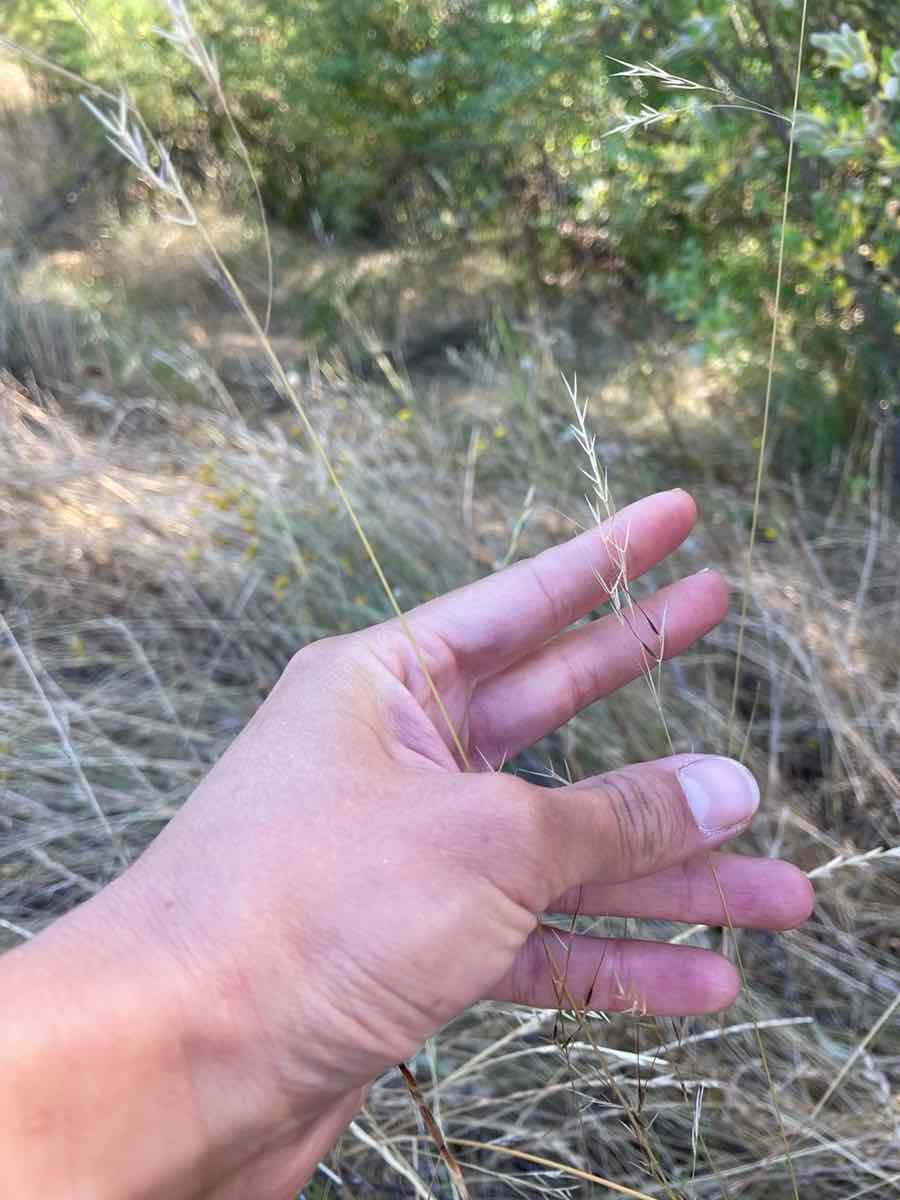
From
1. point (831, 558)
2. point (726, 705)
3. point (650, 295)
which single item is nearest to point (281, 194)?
point (650, 295)

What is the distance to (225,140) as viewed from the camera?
17.5 feet

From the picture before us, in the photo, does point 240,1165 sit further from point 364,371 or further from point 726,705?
point 364,371

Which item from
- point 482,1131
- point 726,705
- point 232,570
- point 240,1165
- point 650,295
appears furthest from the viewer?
point 650,295

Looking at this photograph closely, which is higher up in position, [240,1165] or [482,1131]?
[240,1165]

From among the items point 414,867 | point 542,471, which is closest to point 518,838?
point 414,867

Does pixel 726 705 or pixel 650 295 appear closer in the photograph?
pixel 726 705

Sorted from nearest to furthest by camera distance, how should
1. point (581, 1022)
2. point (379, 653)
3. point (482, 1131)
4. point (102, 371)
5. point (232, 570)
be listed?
point (581, 1022), point (379, 653), point (482, 1131), point (232, 570), point (102, 371)

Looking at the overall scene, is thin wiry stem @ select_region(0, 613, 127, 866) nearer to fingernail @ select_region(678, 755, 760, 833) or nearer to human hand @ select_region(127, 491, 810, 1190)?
human hand @ select_region(127, 491, 810, 1190)

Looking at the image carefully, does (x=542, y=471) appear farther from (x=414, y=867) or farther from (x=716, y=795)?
(x=414, y=867)

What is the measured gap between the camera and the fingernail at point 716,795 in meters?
1.08

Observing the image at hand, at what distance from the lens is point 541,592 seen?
52.9 inches

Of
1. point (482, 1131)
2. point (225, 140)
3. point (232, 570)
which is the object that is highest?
point (225, 140)

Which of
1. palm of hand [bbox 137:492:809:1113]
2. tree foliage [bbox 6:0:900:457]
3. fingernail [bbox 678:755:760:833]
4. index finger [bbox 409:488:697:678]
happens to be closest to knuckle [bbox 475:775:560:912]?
palm of hand [bbox 137:492:809:1113]

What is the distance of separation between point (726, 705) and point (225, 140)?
4847 mm
